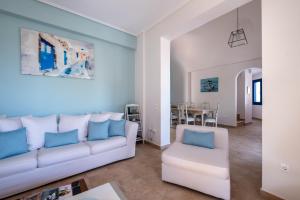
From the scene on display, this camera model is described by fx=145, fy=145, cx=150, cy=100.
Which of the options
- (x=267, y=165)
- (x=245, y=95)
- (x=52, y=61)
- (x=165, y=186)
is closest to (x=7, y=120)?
(x=52, y=61)

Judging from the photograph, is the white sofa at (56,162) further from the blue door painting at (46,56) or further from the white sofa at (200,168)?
the blue door painting at (46,56)

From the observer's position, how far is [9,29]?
2.57 m

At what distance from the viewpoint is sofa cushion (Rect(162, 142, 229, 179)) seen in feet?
5.58

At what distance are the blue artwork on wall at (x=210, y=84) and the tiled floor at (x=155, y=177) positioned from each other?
10.8 feet

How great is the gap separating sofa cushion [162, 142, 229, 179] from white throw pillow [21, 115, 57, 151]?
6.58ft

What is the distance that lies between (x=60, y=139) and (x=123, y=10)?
274 cm

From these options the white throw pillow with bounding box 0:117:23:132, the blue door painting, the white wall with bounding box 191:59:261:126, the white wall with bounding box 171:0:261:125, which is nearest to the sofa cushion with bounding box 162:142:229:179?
the white throw pillow with bounding box 0:117:23:132

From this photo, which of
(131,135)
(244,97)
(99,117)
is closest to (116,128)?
(131,135)

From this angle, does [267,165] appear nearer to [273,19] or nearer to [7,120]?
[273,19]

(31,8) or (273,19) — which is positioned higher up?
(31,8)

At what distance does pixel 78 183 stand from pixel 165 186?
114 cm

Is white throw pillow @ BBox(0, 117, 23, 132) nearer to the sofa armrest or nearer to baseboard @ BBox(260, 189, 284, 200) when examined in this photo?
the sofa armrest

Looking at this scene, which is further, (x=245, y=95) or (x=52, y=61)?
(x=245, y=95)

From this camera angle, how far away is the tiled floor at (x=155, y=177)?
6.03ft
